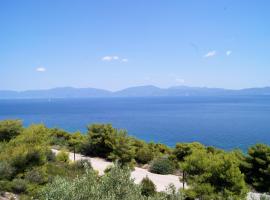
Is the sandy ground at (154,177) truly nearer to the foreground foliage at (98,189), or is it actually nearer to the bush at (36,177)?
the bush at (36,177)

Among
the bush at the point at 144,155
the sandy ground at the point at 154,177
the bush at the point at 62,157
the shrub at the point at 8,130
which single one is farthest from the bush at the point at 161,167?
the shrub at the point at 8,130

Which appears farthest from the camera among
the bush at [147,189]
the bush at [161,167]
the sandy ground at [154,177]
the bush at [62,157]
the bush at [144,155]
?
the bush at [144,155]

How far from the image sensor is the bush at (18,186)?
1381cm

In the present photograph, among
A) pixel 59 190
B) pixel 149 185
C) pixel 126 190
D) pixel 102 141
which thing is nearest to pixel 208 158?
pixel 149 185

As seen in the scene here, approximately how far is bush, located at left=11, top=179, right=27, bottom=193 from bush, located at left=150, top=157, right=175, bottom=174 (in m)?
10.5

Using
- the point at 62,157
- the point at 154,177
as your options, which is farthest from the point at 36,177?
the point at 154,177

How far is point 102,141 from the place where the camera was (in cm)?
2566

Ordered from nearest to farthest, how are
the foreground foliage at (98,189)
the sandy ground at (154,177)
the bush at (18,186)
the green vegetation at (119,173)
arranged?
the foreground foliage at (98,189) < the green vegetation at (119,173) < the bush at (18,186) < the sandy ground at (154,177)

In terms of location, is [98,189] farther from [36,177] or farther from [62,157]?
[62,157]

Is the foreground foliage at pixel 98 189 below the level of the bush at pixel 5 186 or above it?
above

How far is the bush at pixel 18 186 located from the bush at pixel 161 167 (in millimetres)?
10505

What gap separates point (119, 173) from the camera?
23.7 ft

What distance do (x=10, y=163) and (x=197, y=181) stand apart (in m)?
8.96

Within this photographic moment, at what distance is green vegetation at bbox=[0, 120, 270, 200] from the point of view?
7.02 metres
